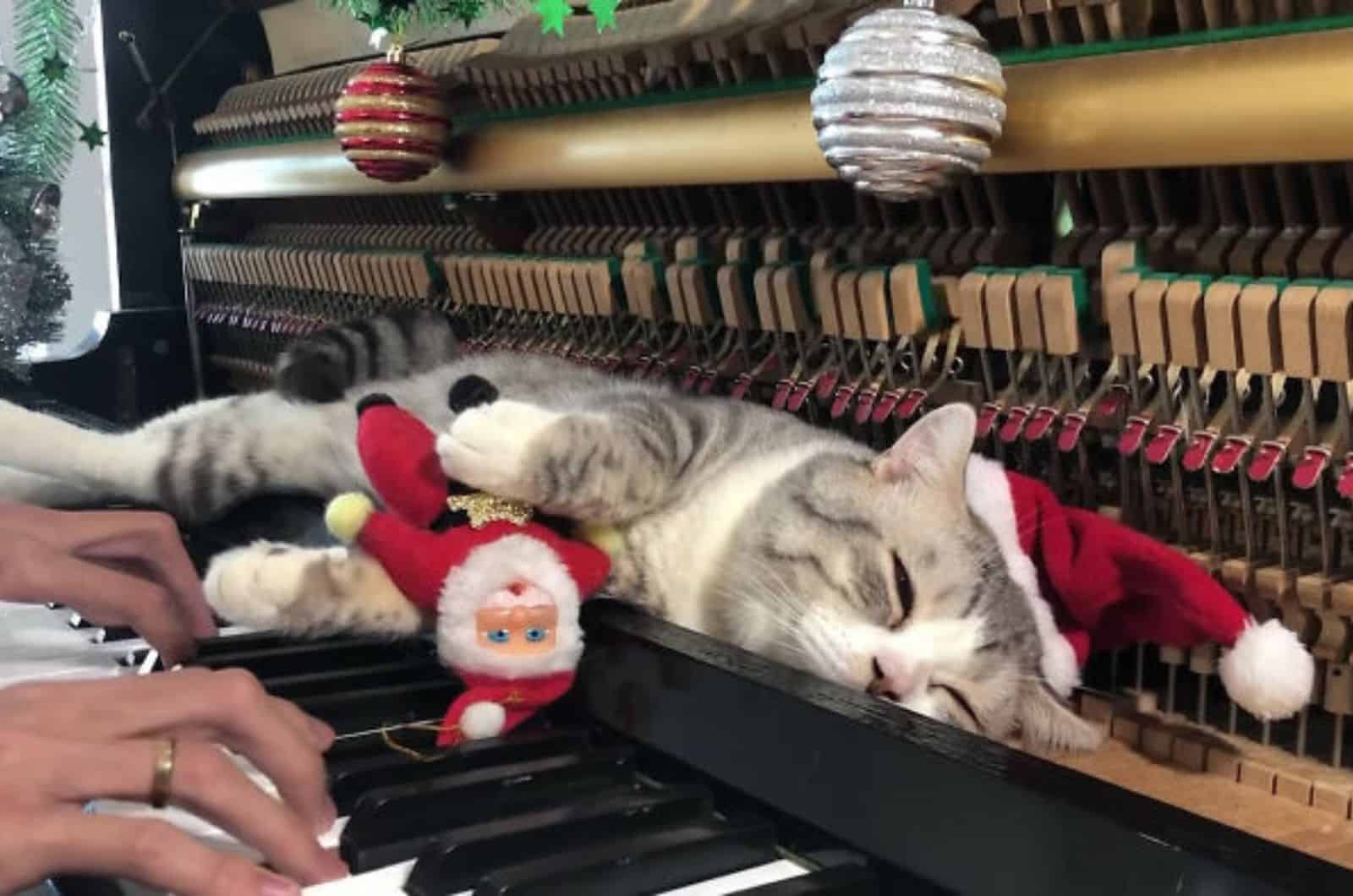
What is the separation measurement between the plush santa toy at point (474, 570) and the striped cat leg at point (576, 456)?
0.03 meters

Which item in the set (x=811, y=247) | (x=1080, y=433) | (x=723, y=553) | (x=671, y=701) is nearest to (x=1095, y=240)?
(x=1080, y=433)

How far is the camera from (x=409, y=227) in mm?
2941

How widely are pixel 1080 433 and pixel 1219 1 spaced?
17.7 inches

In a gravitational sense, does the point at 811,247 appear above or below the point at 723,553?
above

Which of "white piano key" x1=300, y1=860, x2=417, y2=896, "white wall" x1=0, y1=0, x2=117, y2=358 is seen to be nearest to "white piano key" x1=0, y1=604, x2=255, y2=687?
"white piano key" x1=300, y1=860, x2=417, y2=896

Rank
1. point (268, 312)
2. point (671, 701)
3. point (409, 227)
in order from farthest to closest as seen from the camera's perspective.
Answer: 1. point (268, 312)
2. point (409, 227)
3. point (671, 701)

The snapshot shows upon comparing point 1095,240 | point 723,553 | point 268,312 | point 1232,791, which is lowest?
point 1232,791

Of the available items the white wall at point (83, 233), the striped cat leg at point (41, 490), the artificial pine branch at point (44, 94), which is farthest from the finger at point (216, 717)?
the white wall at point (83, 233)

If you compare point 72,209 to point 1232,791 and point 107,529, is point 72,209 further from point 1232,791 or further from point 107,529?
point 1232,791

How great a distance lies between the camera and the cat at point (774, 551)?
1498 millimetres

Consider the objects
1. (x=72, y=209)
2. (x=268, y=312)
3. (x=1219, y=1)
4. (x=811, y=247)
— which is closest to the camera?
(x=1219, y=1)

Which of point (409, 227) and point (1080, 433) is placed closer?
point (1080, 433)

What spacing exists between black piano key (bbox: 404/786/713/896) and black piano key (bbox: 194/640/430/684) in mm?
458

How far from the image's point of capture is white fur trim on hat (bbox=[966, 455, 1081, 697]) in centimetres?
148
